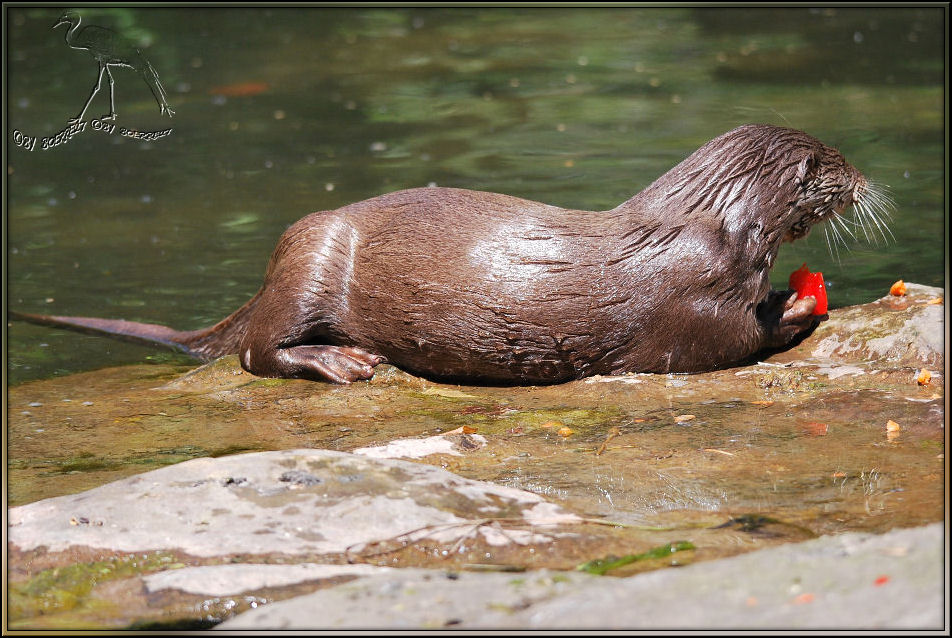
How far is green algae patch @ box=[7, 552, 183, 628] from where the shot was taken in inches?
110

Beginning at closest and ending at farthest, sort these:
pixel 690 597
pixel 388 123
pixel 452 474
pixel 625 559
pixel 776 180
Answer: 1. pixel 690 597
2. pixel 625 559
3. pixel 452 474
4. pixel 776 180
5. pixel 388 123

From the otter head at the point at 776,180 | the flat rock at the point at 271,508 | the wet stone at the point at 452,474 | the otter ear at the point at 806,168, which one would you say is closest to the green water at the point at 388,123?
the otter head at the point at 776,180

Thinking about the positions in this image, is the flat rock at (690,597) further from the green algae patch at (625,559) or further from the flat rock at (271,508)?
the flat rock at (271,508)

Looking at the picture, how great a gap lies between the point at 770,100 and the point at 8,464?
23.2 ft

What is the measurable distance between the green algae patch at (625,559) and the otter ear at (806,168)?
2313mm

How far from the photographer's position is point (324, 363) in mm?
4980

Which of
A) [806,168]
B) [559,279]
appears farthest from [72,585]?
[806,168]

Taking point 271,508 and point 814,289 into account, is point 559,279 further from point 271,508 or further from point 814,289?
point 271,508

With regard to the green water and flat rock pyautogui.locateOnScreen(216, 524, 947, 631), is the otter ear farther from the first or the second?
flat rock pyautogui.locateOnScreen(216, 524, 947, 631)

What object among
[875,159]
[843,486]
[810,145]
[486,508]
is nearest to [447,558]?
[486,508]

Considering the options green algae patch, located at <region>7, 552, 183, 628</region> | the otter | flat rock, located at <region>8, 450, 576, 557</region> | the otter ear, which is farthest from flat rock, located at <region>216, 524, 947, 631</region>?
the otter ear

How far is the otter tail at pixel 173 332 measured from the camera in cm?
561

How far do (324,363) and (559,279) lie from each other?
1.05 metres

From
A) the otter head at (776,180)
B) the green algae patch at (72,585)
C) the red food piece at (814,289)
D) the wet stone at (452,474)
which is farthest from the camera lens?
the red food piece at (814,289)
